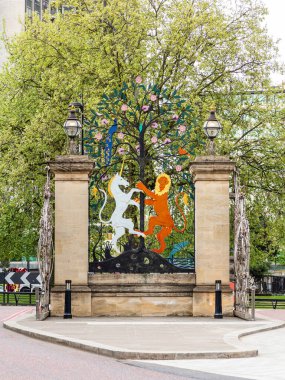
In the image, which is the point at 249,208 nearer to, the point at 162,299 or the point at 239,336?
the point at 162,299

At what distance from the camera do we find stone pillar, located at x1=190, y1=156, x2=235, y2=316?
2359cm

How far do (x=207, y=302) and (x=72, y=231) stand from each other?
4.17 m

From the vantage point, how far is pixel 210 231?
2391 cm

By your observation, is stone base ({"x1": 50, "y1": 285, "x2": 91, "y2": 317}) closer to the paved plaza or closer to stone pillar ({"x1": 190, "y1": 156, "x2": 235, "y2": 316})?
the paved plaza

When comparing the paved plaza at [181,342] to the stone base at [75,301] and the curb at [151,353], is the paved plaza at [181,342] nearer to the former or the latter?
the curb at [151,353]

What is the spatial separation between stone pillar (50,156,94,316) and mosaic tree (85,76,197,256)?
3.57 ft

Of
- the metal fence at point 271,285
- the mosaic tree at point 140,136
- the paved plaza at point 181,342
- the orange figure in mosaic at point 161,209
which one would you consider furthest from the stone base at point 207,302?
the metal fence at point 271,285

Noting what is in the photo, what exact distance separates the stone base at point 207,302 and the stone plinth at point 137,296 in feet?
0.85

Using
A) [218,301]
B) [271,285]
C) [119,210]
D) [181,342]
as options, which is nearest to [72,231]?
[119,210]

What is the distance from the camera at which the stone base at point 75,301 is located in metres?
23.4

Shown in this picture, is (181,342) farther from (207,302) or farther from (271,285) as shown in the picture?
(271,285)

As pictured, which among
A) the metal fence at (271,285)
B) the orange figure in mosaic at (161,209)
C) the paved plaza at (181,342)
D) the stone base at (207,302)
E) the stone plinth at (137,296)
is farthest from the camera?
the metal fence at (271,285)

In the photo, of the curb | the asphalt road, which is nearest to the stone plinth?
the curb

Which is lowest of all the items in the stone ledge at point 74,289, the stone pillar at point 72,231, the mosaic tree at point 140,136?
the stone ledge at point 74,289
